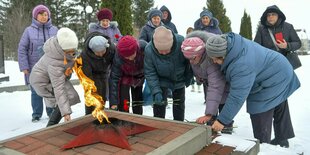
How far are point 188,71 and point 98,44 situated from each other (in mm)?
1125

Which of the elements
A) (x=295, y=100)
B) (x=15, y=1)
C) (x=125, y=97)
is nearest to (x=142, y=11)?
(x=15, y=1)

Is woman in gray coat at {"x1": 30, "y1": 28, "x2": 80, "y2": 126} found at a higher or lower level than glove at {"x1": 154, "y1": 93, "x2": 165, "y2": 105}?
higher

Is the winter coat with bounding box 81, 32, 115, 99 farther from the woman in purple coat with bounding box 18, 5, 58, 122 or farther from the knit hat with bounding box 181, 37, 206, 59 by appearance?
the woman in purple coat with bounding box 18, 5, 58, 122

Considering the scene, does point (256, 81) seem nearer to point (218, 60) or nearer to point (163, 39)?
point (218, 60)

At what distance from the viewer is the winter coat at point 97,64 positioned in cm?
372

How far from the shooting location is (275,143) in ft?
11.6

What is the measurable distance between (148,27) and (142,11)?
27446 mm

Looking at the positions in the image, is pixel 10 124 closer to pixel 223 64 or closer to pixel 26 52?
pixel 26 52

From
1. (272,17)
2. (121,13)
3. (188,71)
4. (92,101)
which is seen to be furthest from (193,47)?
(121,13)

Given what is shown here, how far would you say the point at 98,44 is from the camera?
3.52 meters

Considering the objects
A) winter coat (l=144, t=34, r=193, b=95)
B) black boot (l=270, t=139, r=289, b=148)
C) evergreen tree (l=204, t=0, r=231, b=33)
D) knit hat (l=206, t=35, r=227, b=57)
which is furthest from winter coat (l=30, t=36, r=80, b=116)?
evergreen tree (l=204, t=0, r=231, b=33)

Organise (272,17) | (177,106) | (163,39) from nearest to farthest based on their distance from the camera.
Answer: (163,39)
(272,17)
(177,106)

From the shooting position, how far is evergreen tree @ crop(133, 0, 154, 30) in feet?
103

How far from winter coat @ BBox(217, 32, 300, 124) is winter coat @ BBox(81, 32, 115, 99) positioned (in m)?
1.53
